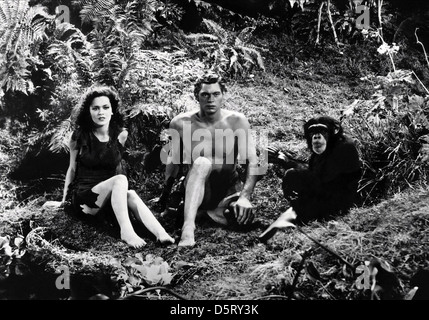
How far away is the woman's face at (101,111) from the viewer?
3246 mm

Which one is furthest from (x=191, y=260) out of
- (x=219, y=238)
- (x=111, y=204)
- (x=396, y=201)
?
(x=396, y=201)

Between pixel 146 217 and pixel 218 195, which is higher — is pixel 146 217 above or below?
below

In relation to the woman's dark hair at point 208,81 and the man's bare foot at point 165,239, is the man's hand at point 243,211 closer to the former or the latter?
the man's bare foot at point 165,239

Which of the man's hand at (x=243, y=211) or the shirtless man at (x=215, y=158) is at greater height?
the shirtless man at (x=215, y=158)

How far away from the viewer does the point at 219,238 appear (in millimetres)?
3102


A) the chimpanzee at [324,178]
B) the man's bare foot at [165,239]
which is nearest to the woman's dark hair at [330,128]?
the chimpanzee at [324,178]

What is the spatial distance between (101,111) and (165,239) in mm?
859

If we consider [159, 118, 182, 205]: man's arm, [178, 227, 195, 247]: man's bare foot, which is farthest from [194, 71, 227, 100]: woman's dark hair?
[178, 227, 195, 247]: man's bare foot

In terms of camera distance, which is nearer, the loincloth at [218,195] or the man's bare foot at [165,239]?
the man's bare foot at [165,239]

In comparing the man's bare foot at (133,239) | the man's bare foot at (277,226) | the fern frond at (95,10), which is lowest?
the man's bare foot at (133,239)

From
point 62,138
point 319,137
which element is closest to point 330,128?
point 319,137

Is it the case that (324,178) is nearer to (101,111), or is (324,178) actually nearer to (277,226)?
(277,226)

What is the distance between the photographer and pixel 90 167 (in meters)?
3.22

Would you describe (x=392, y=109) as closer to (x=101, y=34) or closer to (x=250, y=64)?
(x=250, y=64)
